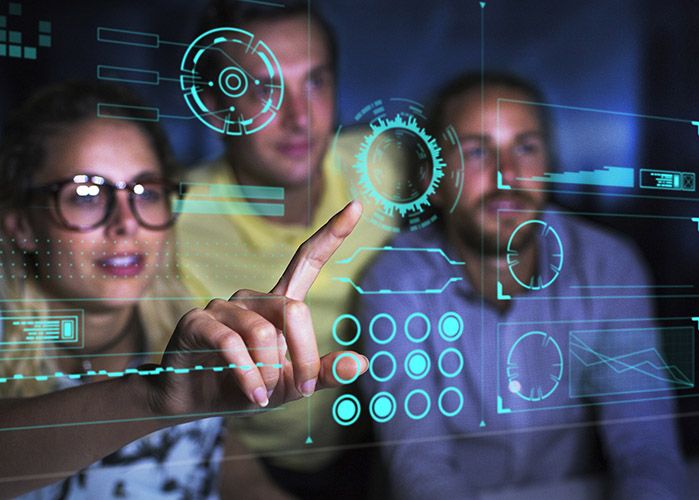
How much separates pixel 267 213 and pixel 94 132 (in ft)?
0.68

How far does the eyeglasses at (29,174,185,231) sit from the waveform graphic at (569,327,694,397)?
0.61 m

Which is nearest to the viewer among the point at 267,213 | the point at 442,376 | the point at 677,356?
the point at 267,213

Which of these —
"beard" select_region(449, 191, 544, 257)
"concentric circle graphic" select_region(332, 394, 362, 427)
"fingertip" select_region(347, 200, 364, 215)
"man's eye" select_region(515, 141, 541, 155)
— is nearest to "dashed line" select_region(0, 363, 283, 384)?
"concentric circle graphic" select_region(332, 394, 362, 427)

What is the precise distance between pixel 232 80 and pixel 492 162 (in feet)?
1.22

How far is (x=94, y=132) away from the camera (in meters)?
0.75

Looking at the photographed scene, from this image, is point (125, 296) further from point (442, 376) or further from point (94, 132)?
point (442, 376)

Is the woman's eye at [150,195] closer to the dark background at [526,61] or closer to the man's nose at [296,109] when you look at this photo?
the dark background at [526,61]

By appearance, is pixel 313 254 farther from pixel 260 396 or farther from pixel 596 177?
pixel 596 177

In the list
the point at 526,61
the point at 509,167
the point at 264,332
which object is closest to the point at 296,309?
the point at 264,332

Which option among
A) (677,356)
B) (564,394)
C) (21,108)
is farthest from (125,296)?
(677,356)

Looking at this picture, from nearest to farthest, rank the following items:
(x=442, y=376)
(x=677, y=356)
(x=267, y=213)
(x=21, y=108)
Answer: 1. (x=21, y=108)
2. (x=267, y=213)
3. (x=442, y=376)
4. (x=677, y=356)

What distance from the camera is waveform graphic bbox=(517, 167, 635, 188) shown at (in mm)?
1025

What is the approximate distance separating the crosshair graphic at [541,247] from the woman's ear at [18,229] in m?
0.61

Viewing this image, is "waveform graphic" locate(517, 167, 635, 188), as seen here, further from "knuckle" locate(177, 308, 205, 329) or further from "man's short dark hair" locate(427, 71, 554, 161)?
"knuckle" locate(177, 308, 205, 329)
